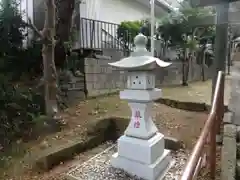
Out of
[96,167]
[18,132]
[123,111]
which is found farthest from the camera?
[123,111]

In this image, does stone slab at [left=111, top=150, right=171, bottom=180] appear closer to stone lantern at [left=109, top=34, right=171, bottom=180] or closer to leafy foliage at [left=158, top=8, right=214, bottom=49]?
stone lantern at [left=109, top=34, right=171, bottom=180]

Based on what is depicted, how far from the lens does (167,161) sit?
3.12 metres

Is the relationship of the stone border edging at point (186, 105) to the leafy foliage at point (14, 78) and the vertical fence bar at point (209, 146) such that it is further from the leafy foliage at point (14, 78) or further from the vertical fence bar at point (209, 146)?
the leafy foliage at point (14, 78)

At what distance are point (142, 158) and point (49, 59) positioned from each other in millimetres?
2754

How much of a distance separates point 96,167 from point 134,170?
1.86 ft

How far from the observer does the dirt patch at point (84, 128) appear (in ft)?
10.1

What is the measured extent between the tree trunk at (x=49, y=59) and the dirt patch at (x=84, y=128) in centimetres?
47

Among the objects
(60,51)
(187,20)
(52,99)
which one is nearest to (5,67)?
(60,51)

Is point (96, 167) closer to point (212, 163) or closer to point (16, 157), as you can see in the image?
point (16, 157)

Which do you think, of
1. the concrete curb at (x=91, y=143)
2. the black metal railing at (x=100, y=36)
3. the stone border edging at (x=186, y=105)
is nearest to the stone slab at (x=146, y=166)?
the concrete curb at (x=91, y=143)

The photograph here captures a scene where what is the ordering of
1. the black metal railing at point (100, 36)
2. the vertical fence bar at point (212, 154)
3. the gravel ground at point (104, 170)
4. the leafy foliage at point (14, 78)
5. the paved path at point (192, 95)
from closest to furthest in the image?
the vertical fence bar at point (212, 154) → the gravel ground at point (104, 170) → the leafy foliage at point (14, 78) → the paved path at point (192, 95) → the black metal railing at point (100, 36)

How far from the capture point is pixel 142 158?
2820 millimetres

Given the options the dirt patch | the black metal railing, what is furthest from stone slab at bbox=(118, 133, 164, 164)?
the black metal railing

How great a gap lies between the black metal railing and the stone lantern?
185 inches
